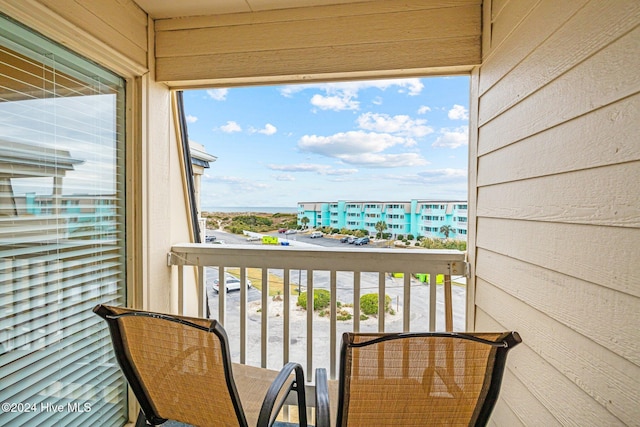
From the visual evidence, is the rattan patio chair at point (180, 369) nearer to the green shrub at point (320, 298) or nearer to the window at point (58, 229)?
the window at point (58, 229)

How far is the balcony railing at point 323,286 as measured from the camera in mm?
1895

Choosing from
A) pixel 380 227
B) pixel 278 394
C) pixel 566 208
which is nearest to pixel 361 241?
pixel 380 227

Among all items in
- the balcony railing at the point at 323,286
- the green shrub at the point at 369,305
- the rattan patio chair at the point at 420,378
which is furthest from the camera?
the green shrub at the point at 369,305

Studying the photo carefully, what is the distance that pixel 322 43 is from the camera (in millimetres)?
1844

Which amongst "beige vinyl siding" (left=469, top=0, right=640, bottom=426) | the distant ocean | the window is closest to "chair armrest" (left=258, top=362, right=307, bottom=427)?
"beige vinyl siding" (left=469, top=0, right=640, bottom=426)

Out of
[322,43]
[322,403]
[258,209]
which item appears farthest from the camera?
[258,209]

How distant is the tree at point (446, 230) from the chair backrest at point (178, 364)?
4.90 feet

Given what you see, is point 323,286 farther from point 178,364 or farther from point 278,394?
point 178,364

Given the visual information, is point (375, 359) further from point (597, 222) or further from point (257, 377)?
point (257, 377)

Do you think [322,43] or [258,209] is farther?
[258,209]

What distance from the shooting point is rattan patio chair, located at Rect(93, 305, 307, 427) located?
1.07m

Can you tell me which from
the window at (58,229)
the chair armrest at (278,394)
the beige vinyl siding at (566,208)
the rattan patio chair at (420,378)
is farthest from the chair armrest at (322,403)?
the window at (58,229)

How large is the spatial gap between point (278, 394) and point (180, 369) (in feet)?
1.21

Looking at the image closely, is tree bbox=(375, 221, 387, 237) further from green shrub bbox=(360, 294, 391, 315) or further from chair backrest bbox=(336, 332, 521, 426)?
chair backrest bbox=(336, 332, 521, 426)
